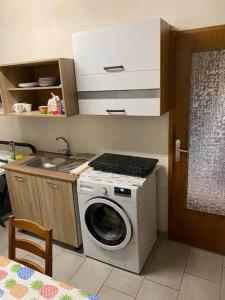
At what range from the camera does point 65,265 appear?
2.25 metres

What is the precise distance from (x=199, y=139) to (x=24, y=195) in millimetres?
1785

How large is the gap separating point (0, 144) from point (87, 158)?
1.50 m

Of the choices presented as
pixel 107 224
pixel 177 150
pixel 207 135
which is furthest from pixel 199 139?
pixel 107 224

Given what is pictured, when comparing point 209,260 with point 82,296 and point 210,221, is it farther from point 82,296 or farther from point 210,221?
point 82,296

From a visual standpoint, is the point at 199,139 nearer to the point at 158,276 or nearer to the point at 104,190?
the point at 104,190

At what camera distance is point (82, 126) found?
262 centimetres

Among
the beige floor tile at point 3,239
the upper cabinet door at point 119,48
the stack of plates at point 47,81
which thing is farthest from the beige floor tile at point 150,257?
the stack of plates at point 47,81

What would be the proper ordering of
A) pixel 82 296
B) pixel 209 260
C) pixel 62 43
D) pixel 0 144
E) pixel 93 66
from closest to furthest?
1. pixel 82 296
2. pixel 93 66
3. pixel 209 260
4. pixel 62 43
5. pixel 0 144

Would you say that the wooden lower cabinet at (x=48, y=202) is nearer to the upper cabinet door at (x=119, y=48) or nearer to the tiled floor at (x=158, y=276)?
the tiled floor at (x=158, y=276)

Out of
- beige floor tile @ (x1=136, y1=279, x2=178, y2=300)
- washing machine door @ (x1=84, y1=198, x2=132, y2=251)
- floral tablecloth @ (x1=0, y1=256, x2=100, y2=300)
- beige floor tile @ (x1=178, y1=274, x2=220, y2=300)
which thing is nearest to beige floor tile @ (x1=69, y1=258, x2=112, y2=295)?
washing machine door @ (x1=84, y1=198, x2=132, y2=251)

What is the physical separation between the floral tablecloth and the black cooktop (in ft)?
3.59

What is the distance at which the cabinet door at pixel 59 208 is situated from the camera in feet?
7.23

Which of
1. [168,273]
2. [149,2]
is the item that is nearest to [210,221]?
[168,273]

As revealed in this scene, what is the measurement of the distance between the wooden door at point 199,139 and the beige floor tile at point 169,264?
12cm
